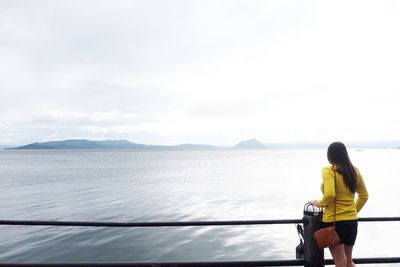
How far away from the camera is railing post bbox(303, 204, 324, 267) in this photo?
A: 368 centimetres

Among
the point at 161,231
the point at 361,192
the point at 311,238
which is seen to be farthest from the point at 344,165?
the point at 161,231

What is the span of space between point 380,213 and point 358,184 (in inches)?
1425

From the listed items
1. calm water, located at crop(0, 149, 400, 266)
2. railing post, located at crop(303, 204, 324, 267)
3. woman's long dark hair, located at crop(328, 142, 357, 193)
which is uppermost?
woman's long dark hair, located at crop(328, 142, 357, 193)

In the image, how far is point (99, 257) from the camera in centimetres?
1822

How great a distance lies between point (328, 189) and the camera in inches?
156

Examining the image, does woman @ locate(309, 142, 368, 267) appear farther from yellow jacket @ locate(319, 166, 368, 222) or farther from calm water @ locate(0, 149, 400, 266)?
calm water @ locate(0, 149, 400, 266)

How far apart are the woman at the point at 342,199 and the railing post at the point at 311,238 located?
15cm

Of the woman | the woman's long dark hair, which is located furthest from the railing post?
the woman's long dark hair

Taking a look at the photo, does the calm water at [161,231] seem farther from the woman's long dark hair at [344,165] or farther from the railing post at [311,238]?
the woman's long dark hair at [344,165]

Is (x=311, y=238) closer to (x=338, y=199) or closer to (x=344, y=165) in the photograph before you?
(x=338, y=199)

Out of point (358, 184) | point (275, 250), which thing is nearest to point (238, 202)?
point (275, 250)

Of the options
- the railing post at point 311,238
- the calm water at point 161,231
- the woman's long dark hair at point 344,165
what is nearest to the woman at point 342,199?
the woman's long dark hair at point 344,165

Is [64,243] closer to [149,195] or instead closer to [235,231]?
[235,231]

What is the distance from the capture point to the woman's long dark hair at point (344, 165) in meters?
4.02
